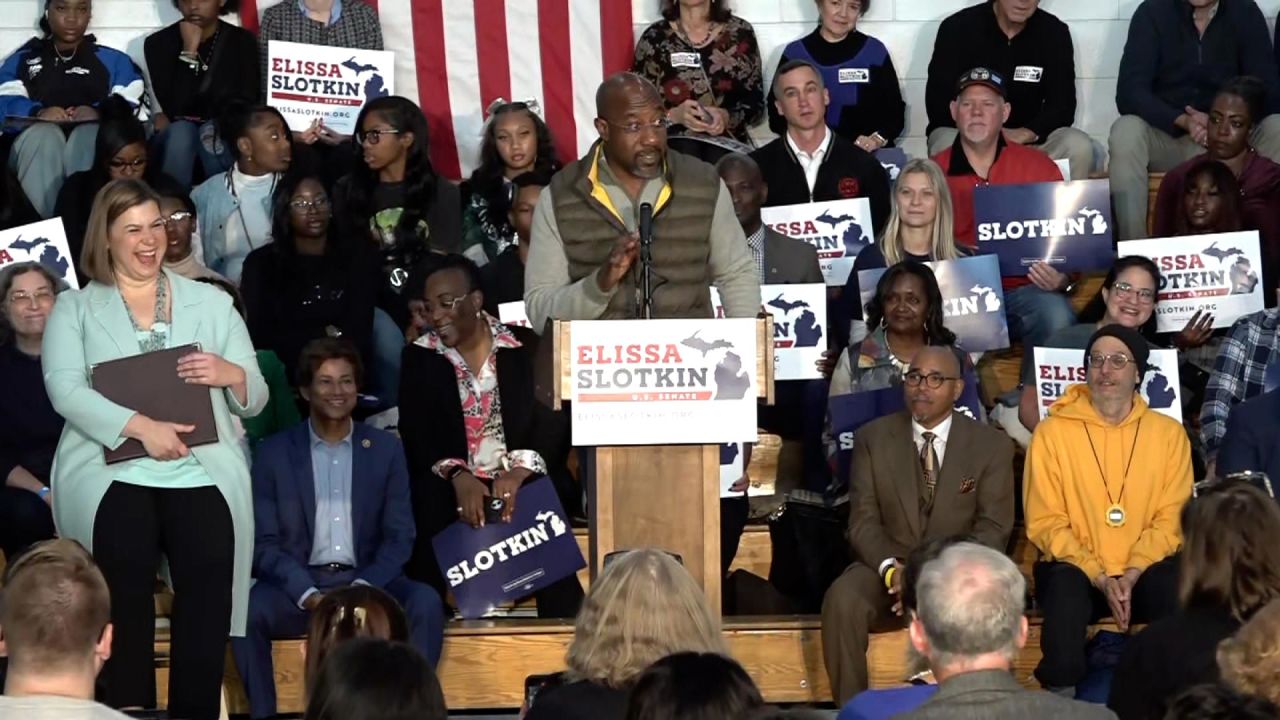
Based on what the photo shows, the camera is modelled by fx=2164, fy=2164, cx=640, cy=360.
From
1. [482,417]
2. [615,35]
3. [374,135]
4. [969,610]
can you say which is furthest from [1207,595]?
[615,35]

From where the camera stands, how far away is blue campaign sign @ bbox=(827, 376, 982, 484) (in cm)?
684

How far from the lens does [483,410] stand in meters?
6.70

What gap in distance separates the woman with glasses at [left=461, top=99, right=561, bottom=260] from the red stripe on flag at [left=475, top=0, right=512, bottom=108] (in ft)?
3.29

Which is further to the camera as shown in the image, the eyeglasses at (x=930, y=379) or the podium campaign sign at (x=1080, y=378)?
the podium campaign sign at (x=1080, y=378)

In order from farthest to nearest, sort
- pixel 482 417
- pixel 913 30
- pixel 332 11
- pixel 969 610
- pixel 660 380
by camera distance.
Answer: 1. pixel 913 30
2. pixel 332 11
3. pixel 482 417
4. pixel 660 380
5. pixel 969 610

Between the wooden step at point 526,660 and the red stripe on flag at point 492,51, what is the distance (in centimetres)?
369

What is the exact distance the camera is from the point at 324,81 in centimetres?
878

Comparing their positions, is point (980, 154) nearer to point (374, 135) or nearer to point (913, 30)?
point (913, 30)

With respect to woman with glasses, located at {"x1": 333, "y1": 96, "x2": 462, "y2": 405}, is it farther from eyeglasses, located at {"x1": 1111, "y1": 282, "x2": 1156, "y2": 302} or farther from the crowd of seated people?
eyeglasses, located at {"x1": 1111, "y1": 282, "x2": 1156, "y2": 302}

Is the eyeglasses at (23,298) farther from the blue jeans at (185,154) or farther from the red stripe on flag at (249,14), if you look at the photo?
the red stripe on flag at (249,14)

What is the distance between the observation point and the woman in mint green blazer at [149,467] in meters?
5.23

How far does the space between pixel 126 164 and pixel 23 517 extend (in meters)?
1.97

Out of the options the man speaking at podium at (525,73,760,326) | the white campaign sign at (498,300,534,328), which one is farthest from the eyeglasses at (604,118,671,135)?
the white campaign sign at (498,300,534,328)

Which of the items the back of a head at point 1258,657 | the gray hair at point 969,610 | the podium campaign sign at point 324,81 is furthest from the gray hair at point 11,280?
the back of a head at point 1258,657
